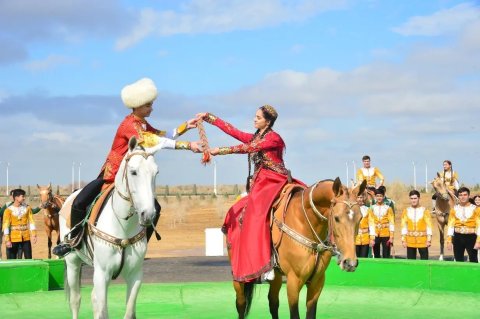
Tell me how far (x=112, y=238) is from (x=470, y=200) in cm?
1197

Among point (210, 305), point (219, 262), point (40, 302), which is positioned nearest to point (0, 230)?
point (219, 262)

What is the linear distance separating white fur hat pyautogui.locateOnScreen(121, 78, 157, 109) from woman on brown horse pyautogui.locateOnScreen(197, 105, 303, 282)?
82cm

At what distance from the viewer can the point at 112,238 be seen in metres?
7.93

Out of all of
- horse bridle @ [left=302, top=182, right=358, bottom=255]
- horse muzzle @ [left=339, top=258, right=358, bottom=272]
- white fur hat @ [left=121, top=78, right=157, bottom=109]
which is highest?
white fur hat @ [left=121, top=78, right=157, bottom=109]

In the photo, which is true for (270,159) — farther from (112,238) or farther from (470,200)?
(470,200)

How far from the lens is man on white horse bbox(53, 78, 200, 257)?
8211mm

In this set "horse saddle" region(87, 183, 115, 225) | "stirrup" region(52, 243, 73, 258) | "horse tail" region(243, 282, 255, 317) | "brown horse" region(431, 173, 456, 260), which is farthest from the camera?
"brown horse" region(431, 173, 456, 260)

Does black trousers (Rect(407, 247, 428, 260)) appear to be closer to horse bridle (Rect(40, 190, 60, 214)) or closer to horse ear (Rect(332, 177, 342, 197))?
horse ear (Rect(332, 177, 342, 197))

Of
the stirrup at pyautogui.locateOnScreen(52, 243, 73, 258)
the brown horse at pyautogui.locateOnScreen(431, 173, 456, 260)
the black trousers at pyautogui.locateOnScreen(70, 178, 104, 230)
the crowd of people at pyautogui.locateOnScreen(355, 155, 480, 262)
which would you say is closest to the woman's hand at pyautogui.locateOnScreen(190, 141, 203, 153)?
the black trousers at pyautogui.locateOnScreen(70, 178, 104, 230)

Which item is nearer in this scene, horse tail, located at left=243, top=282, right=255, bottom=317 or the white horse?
the white horse

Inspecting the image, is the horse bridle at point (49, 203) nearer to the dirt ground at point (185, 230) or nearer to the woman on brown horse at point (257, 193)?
the dirt ground at point (185, 230)

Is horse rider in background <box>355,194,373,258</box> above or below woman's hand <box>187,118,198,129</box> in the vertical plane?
below

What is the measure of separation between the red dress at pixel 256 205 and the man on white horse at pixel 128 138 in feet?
2.48

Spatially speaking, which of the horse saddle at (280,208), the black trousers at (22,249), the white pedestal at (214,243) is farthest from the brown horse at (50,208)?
the horse saddle at (280,208)
